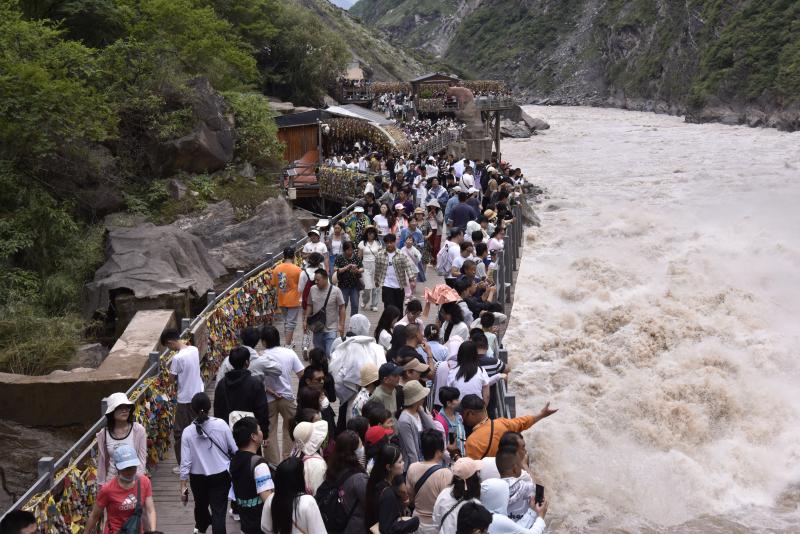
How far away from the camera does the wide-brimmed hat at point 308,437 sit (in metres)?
6.20

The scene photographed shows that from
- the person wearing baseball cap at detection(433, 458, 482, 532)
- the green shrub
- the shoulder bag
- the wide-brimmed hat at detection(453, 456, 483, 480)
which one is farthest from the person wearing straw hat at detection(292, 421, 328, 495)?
the green shrub

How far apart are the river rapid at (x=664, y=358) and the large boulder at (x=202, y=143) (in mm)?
9264

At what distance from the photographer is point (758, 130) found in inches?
2608

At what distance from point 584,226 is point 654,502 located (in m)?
19.9

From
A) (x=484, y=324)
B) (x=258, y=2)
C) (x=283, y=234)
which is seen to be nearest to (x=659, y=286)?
(x=283, y=234)

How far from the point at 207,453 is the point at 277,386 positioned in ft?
4.89

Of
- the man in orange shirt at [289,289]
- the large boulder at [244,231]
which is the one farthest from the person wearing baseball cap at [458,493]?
the large boulder at [244,231]

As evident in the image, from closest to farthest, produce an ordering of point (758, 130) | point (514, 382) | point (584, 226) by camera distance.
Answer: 1. point (514, 382)
2. point (584, 226)
3. point (758, 130)

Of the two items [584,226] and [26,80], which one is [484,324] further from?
[584,226]

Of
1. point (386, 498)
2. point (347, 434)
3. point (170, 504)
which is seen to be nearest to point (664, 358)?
point (170, 504)

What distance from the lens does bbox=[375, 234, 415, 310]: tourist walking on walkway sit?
1252 centimetres

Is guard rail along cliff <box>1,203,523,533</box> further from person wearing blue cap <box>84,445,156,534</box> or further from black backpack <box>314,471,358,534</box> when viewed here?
black backpack <box>314,471,358,534</box>

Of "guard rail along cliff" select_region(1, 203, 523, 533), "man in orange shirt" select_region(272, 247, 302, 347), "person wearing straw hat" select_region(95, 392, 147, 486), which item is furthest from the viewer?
"man in orange shirt" select_region(272, 247, 302, 347)

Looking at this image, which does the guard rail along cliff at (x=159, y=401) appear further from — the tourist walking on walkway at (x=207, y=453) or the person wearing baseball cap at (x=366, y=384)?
the person wearing baseball cap at (x=366, y=384)
